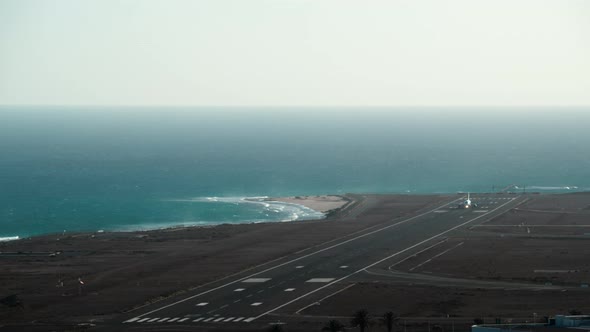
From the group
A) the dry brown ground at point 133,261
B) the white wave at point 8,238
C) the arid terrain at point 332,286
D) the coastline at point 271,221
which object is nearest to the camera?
the arid terrain at point 332,286

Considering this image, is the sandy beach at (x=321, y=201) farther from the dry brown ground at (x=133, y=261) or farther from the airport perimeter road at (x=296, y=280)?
the airport perimeter road at (x=296, y=280)

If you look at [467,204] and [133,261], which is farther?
[467,204]

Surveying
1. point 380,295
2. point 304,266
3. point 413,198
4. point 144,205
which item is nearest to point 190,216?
point 144,205

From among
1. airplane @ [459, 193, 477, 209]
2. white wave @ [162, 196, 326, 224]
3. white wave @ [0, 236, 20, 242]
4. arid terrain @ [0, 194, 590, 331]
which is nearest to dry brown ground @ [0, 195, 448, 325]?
arid terrain @ [0, 194, 590, 331]

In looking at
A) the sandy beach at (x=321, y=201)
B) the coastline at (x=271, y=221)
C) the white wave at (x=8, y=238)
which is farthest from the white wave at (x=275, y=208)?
the white wave at (x=8, y=238)

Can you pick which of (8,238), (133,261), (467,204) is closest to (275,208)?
(467,204)

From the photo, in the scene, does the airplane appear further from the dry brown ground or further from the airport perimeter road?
the airport perimeter road

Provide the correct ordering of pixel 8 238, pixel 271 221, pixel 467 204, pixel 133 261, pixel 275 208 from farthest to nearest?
pixel 275 208, pixel 467 204, pixel 271 221, pixel 8 238, pixel 133 261

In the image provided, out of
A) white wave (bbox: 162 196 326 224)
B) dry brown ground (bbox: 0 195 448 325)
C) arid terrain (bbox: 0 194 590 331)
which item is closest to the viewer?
arid terrain (bbox: 0 194 590 331)

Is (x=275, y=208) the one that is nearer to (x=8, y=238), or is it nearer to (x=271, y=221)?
(x=271, y=221)
